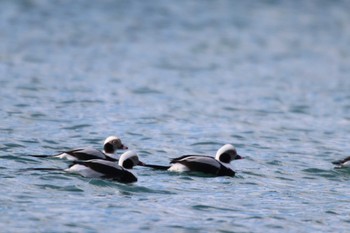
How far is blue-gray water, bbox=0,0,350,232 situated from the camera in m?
16.1

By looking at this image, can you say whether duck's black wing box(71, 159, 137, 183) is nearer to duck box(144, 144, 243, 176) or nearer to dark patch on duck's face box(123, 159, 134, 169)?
dark patch on duck's face box(123, 159, 134, 169)

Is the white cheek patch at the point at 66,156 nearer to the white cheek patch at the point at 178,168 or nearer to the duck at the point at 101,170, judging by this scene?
the duck at the point at 101,170

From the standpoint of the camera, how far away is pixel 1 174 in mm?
17562

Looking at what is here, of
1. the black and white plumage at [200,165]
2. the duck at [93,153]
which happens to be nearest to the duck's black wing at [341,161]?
the black and white plumage at [200,165]

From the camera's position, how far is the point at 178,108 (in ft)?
89.2

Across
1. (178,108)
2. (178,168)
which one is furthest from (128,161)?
(178,108)

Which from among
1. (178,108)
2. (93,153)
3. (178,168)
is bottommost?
(178,168)

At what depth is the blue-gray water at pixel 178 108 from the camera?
53.0ft

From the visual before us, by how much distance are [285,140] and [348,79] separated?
11399 millimetres

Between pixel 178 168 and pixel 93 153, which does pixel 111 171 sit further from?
pixel 178 168

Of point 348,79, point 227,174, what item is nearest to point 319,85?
point 348,79

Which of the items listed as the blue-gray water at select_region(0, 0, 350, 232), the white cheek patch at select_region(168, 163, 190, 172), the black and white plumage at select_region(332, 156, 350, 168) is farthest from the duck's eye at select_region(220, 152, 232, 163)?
the black and white plumage at select_region(332, 156, 350, 168)

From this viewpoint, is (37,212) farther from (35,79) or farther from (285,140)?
(35,79)

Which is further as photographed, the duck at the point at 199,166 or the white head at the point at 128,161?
the duck at the point at 199,166
